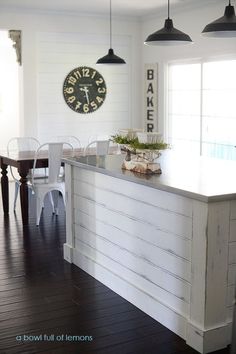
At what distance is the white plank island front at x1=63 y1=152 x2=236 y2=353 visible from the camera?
9.04ft

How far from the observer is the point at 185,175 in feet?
11.0

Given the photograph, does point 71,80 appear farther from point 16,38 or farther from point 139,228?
point 139,228

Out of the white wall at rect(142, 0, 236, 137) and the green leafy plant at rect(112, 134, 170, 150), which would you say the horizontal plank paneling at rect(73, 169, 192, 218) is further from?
the white wall at rect(142, 0, 236, 137)

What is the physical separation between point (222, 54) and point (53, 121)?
2652mm

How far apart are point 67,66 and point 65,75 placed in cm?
14

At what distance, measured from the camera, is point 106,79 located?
7.98m

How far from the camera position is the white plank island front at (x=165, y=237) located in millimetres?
2756

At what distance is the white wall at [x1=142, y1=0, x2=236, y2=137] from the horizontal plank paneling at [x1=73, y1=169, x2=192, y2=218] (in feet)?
10.6

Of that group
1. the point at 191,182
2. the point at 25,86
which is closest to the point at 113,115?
the point at 25,86

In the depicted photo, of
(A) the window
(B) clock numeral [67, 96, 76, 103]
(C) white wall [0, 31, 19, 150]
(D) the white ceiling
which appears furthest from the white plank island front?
(C) white wall [0, 31, 19, 150]

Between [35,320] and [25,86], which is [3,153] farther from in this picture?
→ [35,320]

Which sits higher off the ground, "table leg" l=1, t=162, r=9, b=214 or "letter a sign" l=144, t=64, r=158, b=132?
"letter a sign" l=144, t=64, r=158, b=132

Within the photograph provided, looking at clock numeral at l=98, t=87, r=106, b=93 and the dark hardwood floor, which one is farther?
clock numeral at l=98, t=87, r=106, b=93

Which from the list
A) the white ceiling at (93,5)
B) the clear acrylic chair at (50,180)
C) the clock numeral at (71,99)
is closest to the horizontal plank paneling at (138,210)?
the clear acrylic chair at (50,180)
